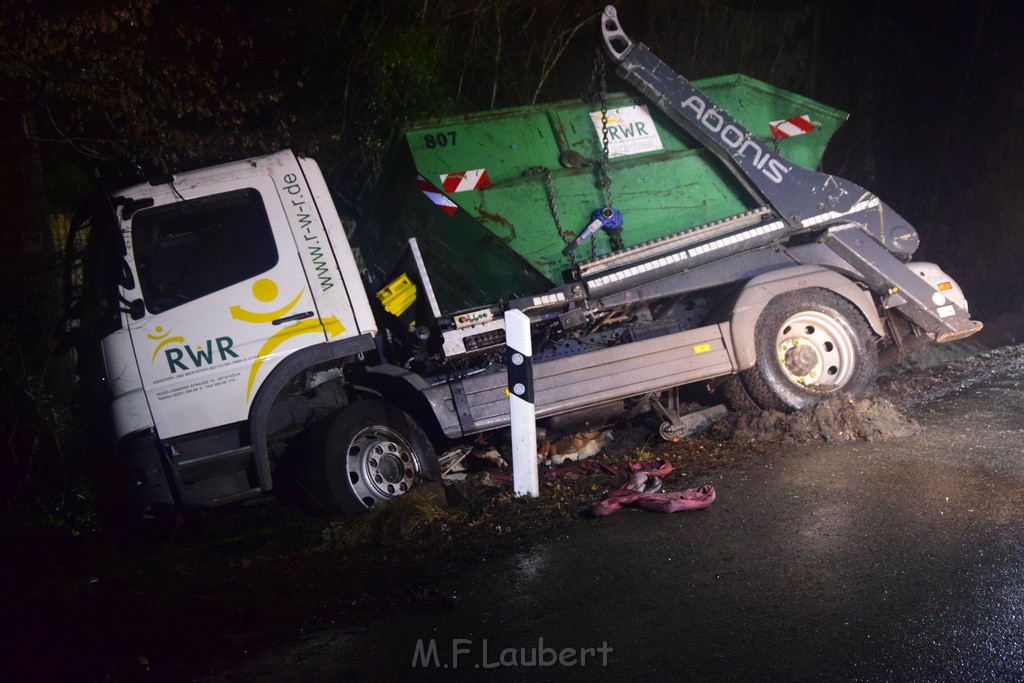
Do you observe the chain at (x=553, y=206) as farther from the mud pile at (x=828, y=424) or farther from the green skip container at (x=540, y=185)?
the mud pile at (x=828, y=424)

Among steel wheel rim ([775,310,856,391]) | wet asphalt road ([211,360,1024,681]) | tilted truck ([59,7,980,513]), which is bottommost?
wet asphalt road ([211,360,1024,681])

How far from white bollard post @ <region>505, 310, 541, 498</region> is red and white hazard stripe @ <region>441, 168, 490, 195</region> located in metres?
1.33

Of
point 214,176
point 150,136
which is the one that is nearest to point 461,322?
point 214,176

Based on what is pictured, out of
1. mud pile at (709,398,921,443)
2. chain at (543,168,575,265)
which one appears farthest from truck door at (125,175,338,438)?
mud pile at (709,398,921,443)

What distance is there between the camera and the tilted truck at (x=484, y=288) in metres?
5.45

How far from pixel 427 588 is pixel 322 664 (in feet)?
2.60

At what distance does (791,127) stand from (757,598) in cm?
498

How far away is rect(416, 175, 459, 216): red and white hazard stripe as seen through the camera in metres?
6.35

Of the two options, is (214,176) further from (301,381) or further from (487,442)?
(487,442)

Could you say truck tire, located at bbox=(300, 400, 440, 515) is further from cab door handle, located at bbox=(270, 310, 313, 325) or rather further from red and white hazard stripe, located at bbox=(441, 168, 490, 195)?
red and white hazard stripe, located at bbox=(441, 168, 490, 195)

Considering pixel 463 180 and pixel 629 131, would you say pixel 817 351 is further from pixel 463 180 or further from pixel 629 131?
pixel 463 180

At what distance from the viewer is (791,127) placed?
7.40 meters

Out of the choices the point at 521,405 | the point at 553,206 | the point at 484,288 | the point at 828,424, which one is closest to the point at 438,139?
the point at 553,206

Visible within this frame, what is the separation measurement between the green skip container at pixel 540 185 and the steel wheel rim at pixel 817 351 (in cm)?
112
